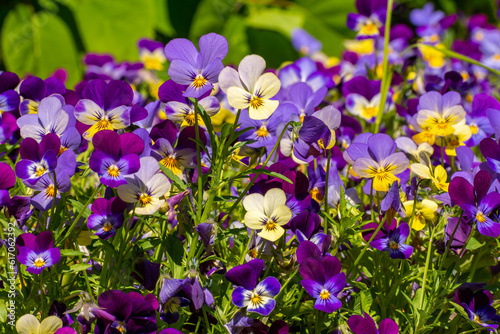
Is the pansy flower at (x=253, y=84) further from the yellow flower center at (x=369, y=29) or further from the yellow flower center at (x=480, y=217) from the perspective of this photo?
the yellow flower center at (x=369, y=29)

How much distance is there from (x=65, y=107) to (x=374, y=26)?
1.24 metres

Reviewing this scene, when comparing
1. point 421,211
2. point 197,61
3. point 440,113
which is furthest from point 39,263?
point 440,113

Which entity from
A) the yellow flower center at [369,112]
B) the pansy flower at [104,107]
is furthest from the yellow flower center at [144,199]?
the yellow flower center at [369,112]

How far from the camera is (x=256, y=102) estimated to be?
782 millimetres

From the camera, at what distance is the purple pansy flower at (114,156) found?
74 cm

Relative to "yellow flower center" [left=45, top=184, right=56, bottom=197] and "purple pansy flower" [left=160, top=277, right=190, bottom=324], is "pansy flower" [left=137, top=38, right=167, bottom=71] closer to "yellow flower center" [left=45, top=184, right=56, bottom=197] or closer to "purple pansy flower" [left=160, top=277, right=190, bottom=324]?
"yellow flower center" [left=45, top=184, right=56, bottom=197]

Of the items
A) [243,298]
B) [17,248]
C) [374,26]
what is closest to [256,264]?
[243,298]

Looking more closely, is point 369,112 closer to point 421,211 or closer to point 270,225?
point 421,211

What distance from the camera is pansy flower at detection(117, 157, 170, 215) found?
751 mm

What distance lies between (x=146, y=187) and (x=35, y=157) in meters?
0.17

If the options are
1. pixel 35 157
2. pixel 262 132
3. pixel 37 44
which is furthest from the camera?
pixel 37 44

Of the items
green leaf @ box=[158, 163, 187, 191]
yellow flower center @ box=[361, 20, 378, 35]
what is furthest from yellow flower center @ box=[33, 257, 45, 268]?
yellow flower center @ box=[361, 20, 378, 35]

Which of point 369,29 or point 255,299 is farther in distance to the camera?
point 369,29

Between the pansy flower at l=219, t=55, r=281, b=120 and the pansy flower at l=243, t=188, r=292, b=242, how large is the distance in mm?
113
